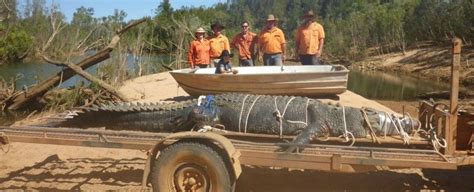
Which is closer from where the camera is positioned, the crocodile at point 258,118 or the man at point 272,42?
the crocodile at point 258,118

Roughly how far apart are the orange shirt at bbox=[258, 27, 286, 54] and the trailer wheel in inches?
240

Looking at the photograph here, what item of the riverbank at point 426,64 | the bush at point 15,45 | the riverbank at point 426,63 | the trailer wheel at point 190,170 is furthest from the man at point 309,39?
the bush at point 15,45

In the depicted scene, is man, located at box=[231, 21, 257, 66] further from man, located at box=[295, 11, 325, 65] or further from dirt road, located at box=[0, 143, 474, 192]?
dirt road, located at box=[0, 143, 474, 192]

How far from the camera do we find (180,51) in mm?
18391

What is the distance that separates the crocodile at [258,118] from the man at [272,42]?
178 inches

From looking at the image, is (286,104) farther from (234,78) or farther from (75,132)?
(234,78)

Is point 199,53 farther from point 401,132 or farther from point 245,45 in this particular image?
point 401,132

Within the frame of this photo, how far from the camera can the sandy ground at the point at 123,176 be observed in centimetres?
573

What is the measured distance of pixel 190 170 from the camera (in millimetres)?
4773

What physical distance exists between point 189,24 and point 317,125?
17070mm

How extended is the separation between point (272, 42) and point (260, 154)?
20.1 ft

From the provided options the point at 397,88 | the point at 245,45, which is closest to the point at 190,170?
the point at 245,45

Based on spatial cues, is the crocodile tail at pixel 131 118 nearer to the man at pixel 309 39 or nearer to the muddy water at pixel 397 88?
the man at pixel 309 39

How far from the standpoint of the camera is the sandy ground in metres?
5.73
